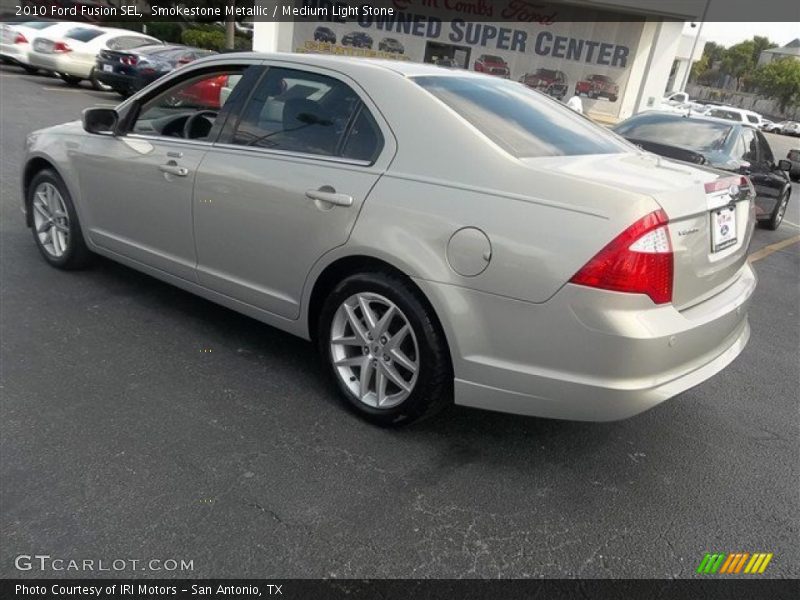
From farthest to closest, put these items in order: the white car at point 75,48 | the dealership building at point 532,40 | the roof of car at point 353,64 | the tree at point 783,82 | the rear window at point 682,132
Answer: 1. the tree at point 783,82
2. the dealership building at point 532,40
3. the white car at point 75,48
4. the rear window at point 682,132
5. the roof of car at point 353,64

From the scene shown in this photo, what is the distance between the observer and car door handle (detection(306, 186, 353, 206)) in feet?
10.0

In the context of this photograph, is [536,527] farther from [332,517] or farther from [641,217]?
[641,217]

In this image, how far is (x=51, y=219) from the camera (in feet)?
15.7

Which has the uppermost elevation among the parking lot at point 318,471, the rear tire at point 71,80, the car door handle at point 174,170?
the car door handle at point 174,170

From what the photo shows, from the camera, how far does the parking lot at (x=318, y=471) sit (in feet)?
7.86

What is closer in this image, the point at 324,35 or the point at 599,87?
the point at 324,35

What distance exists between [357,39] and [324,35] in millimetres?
1201

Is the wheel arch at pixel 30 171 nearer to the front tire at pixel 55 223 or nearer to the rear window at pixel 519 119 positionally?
the front tire at pixel 55 223

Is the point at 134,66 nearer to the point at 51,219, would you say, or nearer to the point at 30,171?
the point at 30,171

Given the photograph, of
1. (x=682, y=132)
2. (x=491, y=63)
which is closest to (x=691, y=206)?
(x=682, y=132)

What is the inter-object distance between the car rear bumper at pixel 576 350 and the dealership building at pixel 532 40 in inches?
903

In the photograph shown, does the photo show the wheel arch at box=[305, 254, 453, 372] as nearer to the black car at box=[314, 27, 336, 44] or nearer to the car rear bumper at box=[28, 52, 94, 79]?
the car rear bumper at box=[28, 52, 94, 79]

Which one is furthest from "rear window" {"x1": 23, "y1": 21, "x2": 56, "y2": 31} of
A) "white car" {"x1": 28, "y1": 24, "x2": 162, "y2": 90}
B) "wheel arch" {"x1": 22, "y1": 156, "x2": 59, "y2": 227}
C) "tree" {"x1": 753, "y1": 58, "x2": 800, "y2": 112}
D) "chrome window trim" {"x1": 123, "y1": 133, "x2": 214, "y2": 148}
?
"tree" {"x1": 753, "y1": 58, "x2": 800, "y2": 112}

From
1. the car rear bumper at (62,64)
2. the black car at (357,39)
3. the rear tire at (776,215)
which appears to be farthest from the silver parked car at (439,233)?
the black car at (357,39)
